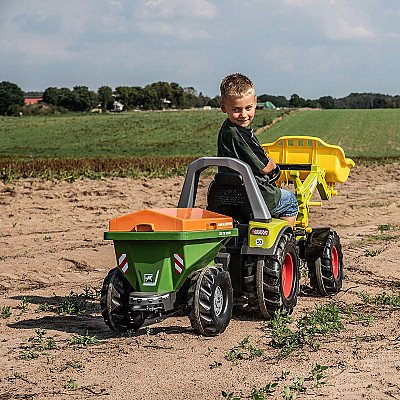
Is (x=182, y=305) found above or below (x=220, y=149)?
below

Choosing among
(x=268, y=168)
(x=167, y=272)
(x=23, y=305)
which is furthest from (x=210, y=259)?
(x=23, y=305)

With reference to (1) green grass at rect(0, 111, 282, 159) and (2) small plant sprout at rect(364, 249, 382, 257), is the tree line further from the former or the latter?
(2) small plant sprout at rect(364, 249, 382, 257)

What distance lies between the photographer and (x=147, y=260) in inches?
229

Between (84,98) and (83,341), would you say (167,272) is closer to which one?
(83,341)

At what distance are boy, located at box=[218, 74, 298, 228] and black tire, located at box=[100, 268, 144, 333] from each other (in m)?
1.38

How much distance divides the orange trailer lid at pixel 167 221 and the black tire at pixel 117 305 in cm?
42

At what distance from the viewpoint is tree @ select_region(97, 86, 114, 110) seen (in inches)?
4316

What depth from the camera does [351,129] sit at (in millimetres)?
52312

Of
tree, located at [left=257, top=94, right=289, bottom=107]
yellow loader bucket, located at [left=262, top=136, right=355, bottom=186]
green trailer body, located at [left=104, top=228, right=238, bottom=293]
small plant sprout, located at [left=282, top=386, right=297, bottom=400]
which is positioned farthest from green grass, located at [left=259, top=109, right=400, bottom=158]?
tree, located at [left=257, top=94, right=289, bottom=107]

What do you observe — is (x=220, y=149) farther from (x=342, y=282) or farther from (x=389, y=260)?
(x=389, y=260)

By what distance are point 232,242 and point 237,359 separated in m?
1.45

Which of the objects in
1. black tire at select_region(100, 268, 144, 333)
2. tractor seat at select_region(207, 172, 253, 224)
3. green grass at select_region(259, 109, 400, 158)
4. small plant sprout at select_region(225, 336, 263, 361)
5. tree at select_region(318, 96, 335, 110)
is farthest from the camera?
tree at select_region(318, 96, 335, 110)

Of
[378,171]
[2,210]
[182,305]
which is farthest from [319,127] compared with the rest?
[182,305]

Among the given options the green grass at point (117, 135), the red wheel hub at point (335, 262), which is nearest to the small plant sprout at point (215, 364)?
the red wheel hub at point (335, 262)
